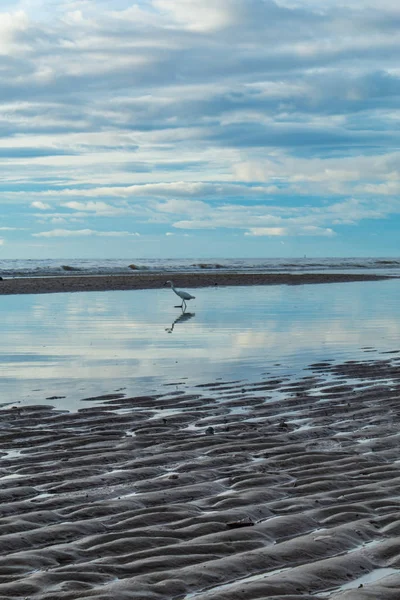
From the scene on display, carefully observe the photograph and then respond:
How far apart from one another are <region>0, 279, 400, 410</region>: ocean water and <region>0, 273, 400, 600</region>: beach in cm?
156

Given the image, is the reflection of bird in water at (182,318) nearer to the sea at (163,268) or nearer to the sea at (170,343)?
the sea at (170,343)

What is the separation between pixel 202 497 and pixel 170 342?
12.2m

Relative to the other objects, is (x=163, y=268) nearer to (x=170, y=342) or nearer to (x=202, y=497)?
(x=170, y=342)

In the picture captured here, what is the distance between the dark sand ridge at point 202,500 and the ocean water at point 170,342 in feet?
6.68

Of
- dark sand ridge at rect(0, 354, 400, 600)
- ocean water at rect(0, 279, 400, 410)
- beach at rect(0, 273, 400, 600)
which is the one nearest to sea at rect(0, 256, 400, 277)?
ocean water at rect(0, 279, 400, 410)

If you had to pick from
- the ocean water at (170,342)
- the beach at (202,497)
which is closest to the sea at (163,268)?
the ocean water at (170,342)

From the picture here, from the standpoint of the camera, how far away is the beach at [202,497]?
17.5ft

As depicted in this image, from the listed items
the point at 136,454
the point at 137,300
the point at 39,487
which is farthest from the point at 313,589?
the point at 137,300

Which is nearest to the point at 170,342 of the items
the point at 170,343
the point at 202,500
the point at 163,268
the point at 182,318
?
the point at 170,343

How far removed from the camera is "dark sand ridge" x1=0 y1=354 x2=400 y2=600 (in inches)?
210

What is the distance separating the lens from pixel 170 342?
64.0 ft

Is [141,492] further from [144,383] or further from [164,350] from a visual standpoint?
[164,350]

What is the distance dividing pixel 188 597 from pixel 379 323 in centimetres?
1899

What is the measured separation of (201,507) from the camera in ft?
23.0
